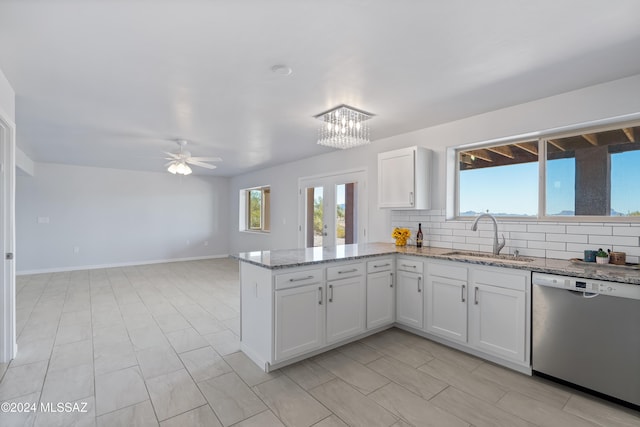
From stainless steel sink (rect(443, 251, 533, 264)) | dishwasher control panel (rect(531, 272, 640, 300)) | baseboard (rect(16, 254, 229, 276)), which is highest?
stainless steel sink (rect(443, 251, 533, 264))

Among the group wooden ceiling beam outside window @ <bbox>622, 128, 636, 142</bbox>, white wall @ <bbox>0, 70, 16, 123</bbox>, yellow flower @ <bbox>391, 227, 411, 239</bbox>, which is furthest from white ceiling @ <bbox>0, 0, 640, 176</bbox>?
yellow flower @ <bbox>391, 227, 411, 239</bbox>

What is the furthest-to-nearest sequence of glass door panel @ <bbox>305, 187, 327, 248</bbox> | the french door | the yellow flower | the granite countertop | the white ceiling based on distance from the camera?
glass door panel @ <bbox>305, 187, 327, 248</bbox>, the french door, the yellow flower, the granite countertop, the white ceiling

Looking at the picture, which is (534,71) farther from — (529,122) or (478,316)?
(478,316)

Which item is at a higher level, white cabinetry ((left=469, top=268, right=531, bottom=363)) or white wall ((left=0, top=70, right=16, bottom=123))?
white wall ((left=0, top=70, right=16, bottom=123))

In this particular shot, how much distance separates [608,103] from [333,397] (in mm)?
3231

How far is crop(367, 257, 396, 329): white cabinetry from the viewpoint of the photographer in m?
3.14

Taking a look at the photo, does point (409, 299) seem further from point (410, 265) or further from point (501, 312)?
point (501, 312)

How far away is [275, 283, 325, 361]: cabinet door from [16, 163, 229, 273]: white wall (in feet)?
21.7

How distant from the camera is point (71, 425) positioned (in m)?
1.86

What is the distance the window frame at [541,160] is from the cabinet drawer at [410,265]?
32.2 inches

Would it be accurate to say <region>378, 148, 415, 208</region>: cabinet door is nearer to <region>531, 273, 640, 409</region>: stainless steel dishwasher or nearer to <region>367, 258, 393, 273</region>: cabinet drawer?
<region>367, 258, 393, 273</region>: cabinet drawer

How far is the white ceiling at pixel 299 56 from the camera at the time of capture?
1684mm

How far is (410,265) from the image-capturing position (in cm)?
327

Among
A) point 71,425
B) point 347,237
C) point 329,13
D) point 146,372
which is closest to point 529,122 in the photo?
point 329,13
